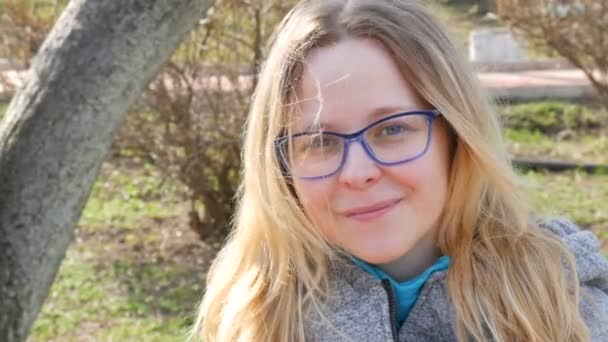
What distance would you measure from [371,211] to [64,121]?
4.94ft

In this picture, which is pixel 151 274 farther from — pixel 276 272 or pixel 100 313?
pixel 276 272

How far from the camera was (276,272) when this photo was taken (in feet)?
6.30

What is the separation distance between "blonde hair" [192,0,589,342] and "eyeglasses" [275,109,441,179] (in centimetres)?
5

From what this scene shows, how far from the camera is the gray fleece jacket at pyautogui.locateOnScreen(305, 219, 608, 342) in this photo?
1796 mm

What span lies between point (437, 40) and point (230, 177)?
13.3 ft

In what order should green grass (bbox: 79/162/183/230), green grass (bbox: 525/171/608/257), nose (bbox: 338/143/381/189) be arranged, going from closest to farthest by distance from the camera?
nose (bbox: 338/143/381/189), green grass (bbox: 525/171/608/257), green grass (bbox: 79/162/183/230)

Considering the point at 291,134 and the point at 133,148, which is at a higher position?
the point at 291,134

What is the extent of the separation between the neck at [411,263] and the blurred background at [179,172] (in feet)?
8.50

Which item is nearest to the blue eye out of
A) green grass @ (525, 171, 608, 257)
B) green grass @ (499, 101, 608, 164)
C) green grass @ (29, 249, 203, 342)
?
green grass @ (29, 249, 203, 342)

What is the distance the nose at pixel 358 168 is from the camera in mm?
1705

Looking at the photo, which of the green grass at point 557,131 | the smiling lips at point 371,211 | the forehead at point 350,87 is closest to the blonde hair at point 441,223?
the forehead at point 350,87

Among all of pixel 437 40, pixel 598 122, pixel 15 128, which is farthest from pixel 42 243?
pixel 598 122

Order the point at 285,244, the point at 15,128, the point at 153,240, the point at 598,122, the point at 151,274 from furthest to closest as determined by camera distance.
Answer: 1. the point at 598,122
2. the point at 153,240
3. the point at 151,274
4. the point at 15,128
5. the point at 285,244

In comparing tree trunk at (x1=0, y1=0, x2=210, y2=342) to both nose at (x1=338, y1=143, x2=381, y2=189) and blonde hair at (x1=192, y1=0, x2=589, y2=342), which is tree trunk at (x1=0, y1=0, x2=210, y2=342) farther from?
nose at (x1=338, y1=143, x2=381, y2=189)
